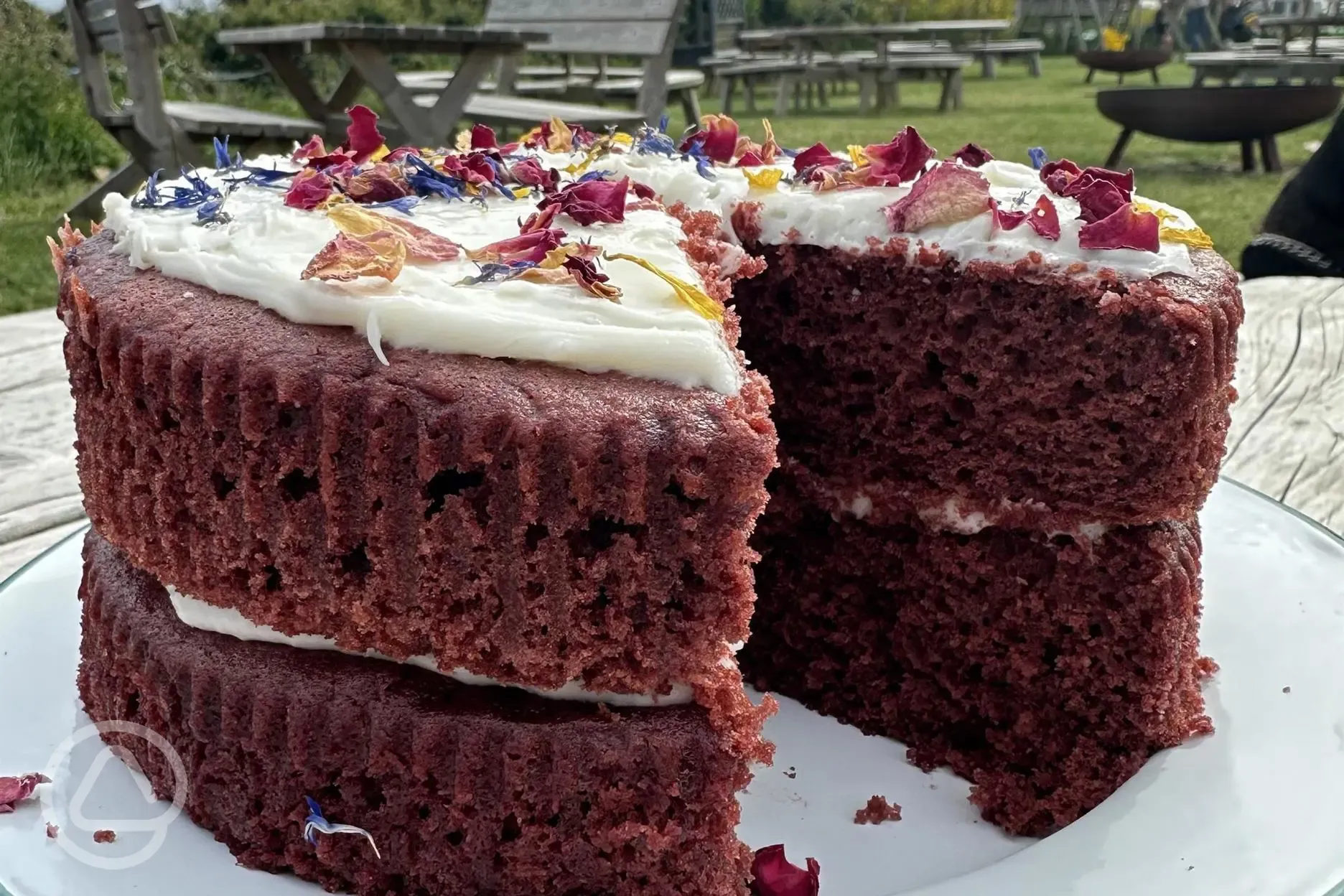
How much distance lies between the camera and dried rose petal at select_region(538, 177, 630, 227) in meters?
2.92

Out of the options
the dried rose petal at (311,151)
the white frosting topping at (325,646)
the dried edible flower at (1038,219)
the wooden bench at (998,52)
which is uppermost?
the dried rose petal at (311,151)

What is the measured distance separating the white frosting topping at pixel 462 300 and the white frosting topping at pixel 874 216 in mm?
555

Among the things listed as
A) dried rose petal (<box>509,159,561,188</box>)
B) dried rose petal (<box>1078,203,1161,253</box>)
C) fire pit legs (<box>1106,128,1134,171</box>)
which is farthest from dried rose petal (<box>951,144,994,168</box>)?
fire pit legs (<box>1106,128,1134,171</box>)

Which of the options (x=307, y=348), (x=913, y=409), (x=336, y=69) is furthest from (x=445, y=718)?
→ (x=336, y=69)

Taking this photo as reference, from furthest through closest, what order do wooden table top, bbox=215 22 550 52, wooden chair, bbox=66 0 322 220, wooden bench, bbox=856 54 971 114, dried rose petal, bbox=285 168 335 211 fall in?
wooden bench, bbox=856 54 971 114, wooden chair, bbox=66 0 322 220, wooden table top, bbox=215 22 550 52, dried rose petal, bbox=285 168 335 211

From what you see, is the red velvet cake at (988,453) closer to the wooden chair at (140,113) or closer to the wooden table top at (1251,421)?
the wooden table top at (1251,421)

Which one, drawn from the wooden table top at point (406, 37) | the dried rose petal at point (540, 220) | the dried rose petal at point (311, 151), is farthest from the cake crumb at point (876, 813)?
the wooden table top at point (406, 37)

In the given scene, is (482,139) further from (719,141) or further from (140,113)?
(140,113)

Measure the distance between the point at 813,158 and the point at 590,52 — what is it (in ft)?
31.1

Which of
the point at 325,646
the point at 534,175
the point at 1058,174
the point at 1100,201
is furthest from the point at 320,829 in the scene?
the point at 1058,174

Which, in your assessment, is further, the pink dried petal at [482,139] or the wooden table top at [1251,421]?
the pink dried petal at [482,139]

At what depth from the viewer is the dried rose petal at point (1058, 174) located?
329 centimetres

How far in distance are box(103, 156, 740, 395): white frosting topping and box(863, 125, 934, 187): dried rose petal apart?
33.9 inches

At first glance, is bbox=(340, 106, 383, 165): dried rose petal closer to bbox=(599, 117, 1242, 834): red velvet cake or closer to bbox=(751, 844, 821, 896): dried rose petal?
bbox=(599, 117, 1242, 834): red velvet cake
